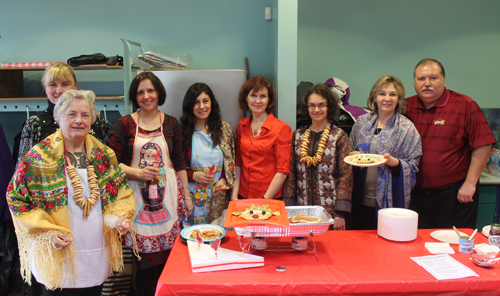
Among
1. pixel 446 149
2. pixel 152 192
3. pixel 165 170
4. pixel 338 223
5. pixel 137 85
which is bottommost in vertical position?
pixel 338 223

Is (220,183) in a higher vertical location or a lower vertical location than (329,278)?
higher

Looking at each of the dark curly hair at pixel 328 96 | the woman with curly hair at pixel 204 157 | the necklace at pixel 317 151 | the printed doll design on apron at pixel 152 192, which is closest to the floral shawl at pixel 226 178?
the woman with curly hair at pixel 204 157

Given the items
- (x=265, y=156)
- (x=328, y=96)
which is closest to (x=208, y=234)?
Answer: (x=265, y=156)

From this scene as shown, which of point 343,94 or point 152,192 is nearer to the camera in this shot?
point 152,192

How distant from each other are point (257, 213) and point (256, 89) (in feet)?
3.67

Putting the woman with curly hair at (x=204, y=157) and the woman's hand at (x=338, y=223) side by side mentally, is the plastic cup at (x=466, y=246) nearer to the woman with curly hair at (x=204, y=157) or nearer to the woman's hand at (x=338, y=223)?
the woman's hand at (x=338, y=223)

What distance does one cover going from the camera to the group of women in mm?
1687

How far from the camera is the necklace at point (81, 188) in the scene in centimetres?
171

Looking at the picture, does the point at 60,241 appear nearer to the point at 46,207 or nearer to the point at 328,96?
the point at 46,207

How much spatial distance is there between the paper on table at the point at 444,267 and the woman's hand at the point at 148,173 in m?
1.57

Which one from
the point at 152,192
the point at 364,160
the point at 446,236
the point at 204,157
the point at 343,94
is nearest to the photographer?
the point at 446,236

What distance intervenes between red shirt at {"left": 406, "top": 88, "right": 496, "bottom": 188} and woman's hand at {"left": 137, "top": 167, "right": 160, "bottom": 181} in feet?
6.27

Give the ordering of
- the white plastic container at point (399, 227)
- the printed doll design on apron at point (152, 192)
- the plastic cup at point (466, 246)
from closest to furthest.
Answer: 1. the plastic cup at point (466, 246)
2. the white plastic container at point (399, 227)
3. the printed doll design on apron at point (152, 192)

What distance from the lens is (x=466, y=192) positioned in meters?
2.40
